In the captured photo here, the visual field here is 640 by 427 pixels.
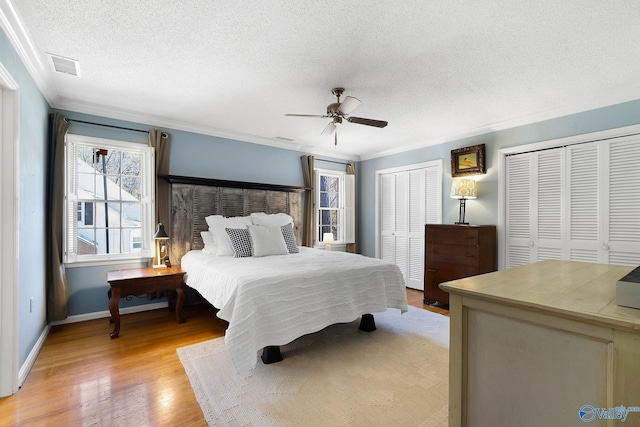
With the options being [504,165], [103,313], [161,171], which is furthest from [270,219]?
[504,165]

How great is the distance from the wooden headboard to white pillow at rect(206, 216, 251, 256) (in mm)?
261

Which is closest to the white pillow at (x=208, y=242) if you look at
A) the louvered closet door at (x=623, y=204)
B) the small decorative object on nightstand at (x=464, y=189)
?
the small decorative object on nightstand at (x=464, y=189)

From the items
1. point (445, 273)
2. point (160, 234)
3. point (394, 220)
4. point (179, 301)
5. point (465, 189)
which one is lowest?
point (179, 301)

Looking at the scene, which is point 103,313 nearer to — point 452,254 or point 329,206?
point 329,206

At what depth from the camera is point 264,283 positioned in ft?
7.74

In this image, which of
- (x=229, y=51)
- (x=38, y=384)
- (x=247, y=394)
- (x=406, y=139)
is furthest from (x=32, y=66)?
(x=406, y=139)

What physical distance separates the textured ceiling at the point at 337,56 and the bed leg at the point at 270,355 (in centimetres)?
238

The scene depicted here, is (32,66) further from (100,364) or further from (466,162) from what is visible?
(466,162)

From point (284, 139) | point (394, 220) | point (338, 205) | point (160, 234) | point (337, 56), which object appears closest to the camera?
point (337, 56)

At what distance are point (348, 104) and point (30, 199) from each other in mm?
2903

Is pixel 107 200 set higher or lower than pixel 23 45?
lower

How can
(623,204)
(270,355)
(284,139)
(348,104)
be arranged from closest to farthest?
1. (270,355)
2. (348,104)
3. (623,204)
4. (284,139)

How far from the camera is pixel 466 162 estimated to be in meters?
4.34

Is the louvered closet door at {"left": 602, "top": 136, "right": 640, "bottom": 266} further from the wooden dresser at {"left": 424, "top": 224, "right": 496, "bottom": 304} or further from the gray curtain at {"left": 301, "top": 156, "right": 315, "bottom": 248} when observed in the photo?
the gray curtain at {"left": 301, "top": 156, "right": 315, "bottom": 248}
